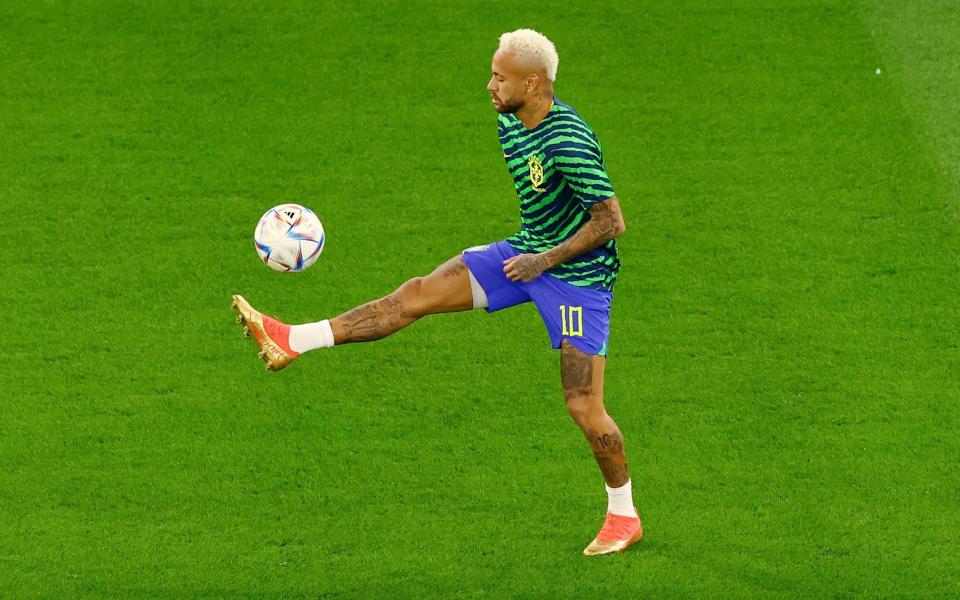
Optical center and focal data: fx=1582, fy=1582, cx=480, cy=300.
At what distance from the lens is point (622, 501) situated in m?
7.82

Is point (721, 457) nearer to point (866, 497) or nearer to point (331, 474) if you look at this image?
point (866, 497)

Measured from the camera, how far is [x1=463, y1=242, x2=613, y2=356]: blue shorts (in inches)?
300

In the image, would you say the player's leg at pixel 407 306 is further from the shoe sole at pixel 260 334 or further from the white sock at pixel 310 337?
the shoe sole at pixel 260 334

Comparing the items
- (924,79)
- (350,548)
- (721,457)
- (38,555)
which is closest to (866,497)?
(721,457)

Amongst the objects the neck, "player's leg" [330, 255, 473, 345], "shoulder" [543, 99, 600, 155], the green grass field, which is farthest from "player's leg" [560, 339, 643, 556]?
the neck

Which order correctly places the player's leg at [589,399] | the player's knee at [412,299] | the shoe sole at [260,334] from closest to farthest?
the shoe sole at [260,334], the player's leg at [589,399], the player's knee at [412,299]

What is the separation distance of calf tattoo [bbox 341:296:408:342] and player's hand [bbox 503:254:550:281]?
578 millimetres

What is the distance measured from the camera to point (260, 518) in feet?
26.5

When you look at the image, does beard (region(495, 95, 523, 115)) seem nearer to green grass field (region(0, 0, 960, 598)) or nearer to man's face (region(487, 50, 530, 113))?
man's face (region(487, 50, 530, 113))

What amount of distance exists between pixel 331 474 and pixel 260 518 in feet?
1.68

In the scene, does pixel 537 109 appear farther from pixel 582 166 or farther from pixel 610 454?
pixel 610 454

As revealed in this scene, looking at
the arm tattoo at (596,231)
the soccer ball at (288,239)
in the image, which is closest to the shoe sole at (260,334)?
the soccer ball at (288,239)

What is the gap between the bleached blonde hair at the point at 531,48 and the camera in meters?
7.27

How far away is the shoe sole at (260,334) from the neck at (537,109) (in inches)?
61.7
